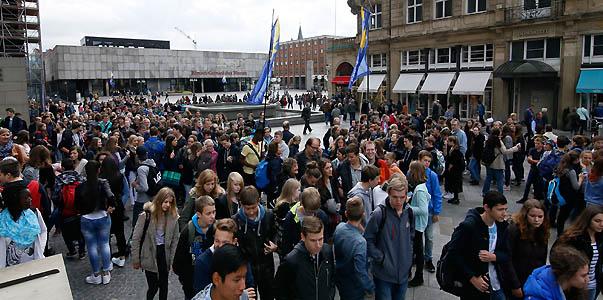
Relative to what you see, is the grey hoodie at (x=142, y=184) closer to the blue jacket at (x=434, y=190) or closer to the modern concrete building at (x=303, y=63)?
the blue jacket at (x=434, y=190)

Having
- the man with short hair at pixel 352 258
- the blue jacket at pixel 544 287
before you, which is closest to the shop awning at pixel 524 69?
the man with short hair at pixel 352 258

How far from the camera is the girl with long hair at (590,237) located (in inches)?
176

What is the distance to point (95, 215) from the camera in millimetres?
6629

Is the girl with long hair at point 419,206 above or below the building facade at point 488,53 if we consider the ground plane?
below

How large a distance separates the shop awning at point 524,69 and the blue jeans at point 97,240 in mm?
24709

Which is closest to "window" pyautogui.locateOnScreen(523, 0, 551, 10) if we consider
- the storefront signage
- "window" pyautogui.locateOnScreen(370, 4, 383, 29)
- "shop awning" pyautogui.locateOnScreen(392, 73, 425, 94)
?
"shop awning" pyautogui.locateOnScreen(392, 73, 425, 94)

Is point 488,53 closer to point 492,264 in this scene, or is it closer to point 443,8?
point 443,8

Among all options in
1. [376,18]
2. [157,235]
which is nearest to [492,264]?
[157,235]

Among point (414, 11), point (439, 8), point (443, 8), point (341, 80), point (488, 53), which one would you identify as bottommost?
point (341, 80)

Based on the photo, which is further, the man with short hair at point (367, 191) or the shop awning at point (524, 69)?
the shop awning at point (524, 69)

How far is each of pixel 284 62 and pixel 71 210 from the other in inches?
4763

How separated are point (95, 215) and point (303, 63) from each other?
371ft

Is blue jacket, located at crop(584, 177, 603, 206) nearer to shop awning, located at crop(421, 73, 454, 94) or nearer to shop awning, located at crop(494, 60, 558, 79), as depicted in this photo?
shop awning, located at crop(494, 60, 558, 79)

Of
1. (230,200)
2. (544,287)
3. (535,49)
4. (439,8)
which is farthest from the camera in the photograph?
(439,8)
